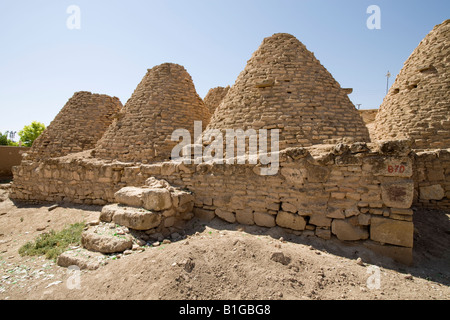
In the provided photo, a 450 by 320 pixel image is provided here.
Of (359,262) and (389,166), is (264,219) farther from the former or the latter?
(389,166)

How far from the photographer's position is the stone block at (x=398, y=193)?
315cm

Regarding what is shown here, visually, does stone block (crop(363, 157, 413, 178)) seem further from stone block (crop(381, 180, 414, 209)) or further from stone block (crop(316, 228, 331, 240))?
stone block (crop(316, 228, 331, 240))

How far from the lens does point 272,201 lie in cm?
391

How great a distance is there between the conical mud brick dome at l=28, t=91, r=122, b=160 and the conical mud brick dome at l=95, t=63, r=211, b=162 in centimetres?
203

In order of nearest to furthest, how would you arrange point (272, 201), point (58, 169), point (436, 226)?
point (272, 201) → point (436, 226) → point (58, 169)

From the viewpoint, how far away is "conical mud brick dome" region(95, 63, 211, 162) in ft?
23.9

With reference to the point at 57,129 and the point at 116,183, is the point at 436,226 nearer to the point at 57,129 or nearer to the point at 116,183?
the point at 116,183

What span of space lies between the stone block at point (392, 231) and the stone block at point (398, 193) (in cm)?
24

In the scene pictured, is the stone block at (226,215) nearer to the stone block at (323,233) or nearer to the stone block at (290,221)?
the stone block at (290,221)

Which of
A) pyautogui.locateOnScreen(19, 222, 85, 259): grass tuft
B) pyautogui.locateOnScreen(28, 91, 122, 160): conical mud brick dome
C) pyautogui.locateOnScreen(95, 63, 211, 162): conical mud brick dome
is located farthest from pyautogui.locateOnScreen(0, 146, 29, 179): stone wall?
pyautogui.locateOnScreen(19, 222, 85, 259): grass tuft

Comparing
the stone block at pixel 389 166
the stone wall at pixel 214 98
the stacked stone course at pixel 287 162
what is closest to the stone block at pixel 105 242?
the stacked stone course at pixel 287 162

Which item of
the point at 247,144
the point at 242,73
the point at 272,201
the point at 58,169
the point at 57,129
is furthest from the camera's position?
the point at 57,129
